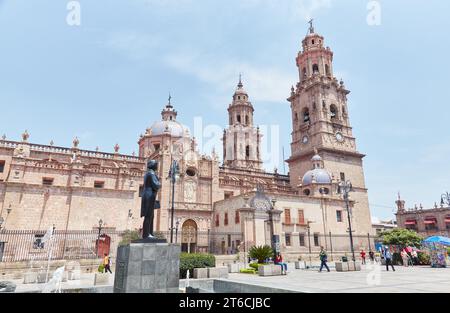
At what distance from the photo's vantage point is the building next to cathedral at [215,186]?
91.2 ft

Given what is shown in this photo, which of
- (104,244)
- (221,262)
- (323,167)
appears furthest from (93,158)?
(323,167)

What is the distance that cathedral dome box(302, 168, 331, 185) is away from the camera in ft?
132

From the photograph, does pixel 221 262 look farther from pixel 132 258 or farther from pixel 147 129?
pixel 147 129

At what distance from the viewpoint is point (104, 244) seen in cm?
2736

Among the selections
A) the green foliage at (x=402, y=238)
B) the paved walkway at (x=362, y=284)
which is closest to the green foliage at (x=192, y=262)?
the paved walkway at (x=362, y=284)

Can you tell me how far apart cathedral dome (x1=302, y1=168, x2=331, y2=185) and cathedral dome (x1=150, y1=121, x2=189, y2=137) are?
1918cm

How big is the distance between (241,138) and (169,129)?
1909 cm

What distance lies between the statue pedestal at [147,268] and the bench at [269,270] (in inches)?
332

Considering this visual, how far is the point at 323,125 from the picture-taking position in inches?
1844

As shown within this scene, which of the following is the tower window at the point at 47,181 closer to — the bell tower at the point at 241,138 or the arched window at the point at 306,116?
the bell tower at the point at 241,138

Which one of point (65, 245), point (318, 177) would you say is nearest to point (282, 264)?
point (65, 245)

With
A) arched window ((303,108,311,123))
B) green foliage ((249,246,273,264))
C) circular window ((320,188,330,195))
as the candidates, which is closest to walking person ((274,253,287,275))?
green foliage ((249,246,273,264))

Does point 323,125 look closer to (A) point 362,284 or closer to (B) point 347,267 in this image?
(B) point 347,267
